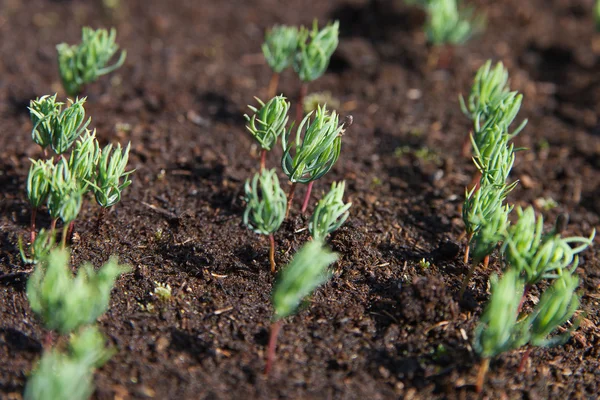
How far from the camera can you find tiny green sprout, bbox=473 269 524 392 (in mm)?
2611

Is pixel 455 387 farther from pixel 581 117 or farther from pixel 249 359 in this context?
pixel 581 117

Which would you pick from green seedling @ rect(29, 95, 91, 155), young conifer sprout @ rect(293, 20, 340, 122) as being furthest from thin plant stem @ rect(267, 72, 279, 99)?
green seedling @ rect(29, 95, 91, 155)

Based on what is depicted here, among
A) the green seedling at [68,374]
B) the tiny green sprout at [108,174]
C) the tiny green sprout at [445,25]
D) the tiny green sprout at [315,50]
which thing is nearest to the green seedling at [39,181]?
the tiny green sprout at [108,174]

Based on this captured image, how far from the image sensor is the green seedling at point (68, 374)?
7.80 feet

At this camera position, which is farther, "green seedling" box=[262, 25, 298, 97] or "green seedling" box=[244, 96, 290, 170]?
"green seedling" box=[262, 25, 298, 97]

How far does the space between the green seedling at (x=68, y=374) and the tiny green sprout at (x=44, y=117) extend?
1.23 m

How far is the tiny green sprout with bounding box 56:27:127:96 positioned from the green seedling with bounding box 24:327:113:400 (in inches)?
75.1

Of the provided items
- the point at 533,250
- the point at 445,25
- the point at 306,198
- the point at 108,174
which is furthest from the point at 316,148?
the point at 445,25

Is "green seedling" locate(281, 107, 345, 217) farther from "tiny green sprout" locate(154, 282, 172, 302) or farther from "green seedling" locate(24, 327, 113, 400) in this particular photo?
"green seedling" locate(24, 327, 113, 400)

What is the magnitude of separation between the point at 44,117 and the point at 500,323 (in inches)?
92.1

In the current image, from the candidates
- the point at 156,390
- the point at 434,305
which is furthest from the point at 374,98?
the point at 156,390

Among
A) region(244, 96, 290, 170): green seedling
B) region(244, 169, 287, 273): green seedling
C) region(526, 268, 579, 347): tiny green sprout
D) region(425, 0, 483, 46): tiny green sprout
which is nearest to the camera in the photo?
region(526, 268, 579, 347): tiny green sprout

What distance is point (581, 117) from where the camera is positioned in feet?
16.5

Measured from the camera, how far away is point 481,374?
2889mm
